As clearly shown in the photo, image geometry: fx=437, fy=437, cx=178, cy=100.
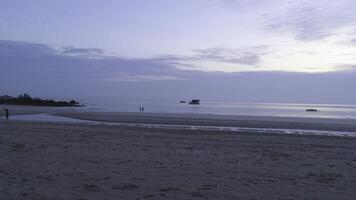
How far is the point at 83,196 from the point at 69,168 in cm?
314

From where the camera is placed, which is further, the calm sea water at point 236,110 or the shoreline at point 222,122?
the calm sea water at point 236,110

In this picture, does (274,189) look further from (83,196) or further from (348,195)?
(83,196)

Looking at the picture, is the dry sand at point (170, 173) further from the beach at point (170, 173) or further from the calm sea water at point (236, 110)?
the calm sea water at point (236, 110)

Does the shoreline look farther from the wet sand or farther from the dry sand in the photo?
the dry sand

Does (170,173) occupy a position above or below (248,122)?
below

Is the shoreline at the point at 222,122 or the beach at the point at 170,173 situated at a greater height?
the shoreline at the point at 222,122

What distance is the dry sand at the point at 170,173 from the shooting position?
8.05 metres

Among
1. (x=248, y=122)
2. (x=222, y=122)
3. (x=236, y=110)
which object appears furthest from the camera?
(x=236, y=110)

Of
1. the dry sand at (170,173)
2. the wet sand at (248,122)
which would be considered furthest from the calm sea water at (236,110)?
the dry sand at (170,173)

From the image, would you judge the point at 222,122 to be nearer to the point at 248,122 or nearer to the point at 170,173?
the point at 248,122

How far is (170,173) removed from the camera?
33.5 ft

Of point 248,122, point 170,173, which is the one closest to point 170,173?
point 170,173

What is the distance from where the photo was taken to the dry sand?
317 inches

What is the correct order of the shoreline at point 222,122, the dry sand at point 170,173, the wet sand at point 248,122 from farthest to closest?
1. the wet sand at point 248,122
2. the shoreline at point 222,122
3. the dry sand at point 170,173
